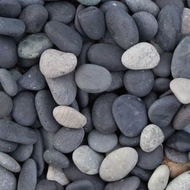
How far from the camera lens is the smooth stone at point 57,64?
945 mm

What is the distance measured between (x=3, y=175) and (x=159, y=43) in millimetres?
625

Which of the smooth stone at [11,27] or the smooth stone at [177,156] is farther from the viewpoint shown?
the smooth stone at [177,156]

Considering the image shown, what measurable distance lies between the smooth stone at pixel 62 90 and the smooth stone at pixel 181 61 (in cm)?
32

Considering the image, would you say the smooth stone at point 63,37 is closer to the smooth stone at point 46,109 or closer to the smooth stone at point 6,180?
the smooth stone at point 46,109

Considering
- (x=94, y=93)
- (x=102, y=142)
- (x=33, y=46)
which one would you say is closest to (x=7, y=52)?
(x=33, y=46)

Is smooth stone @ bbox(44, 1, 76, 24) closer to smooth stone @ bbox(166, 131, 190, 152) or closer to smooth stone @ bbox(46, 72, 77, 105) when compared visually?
smooth stone @ bbox(46, 72, 77, 105)

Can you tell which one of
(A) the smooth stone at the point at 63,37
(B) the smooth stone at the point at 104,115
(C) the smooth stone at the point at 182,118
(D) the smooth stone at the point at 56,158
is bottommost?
(D) the smooth stone at the point at 56,158

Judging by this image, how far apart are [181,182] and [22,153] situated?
488mm

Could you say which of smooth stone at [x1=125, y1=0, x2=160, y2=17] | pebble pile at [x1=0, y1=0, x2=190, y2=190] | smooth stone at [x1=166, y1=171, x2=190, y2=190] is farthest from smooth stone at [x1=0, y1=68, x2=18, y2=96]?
smooth stone at [x1=166, y1=171, x2=190, y2=190]

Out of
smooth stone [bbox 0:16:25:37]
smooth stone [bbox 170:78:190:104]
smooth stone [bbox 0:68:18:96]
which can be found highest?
smooth stone [bbox 0:16:25:37]

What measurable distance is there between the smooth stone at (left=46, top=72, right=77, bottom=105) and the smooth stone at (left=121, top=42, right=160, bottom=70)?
0.59 feet

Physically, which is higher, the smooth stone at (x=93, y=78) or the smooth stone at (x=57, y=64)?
the smooth stone at (x=57, y=64)

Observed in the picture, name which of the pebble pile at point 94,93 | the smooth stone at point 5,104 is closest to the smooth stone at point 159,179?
the pebble pile at point 94,93

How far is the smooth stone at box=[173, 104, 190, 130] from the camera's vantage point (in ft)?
3.20
